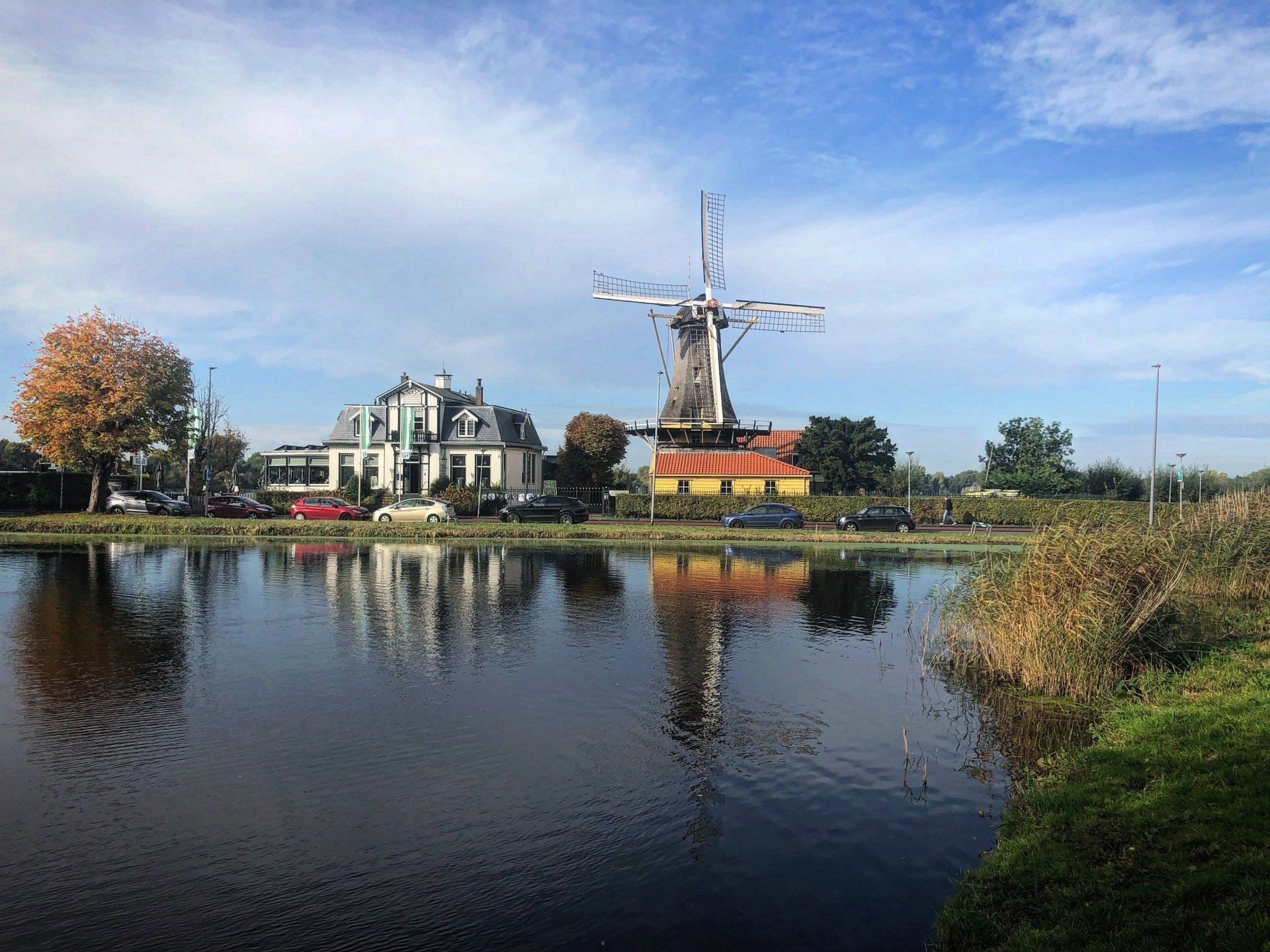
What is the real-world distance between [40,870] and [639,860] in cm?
455

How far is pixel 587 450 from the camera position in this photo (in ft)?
229

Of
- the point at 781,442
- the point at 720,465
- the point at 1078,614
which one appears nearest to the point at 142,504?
the point at 720,465

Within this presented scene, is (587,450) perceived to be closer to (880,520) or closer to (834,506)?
(834,506)

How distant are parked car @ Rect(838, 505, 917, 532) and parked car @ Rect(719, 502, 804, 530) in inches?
113

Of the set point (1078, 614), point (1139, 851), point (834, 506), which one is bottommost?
point (1139, 851)

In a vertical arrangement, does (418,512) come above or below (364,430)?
below

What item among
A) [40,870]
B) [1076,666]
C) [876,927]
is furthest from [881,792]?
[40,870]

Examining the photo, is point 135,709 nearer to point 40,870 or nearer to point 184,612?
point 40,870

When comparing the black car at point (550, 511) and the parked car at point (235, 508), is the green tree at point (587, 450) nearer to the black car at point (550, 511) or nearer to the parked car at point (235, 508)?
the black car at point (550, 511)

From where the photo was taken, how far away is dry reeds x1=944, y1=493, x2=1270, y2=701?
1169cm

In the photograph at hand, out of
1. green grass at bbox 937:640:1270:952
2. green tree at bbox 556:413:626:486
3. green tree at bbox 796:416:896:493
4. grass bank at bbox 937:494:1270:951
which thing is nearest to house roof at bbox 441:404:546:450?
green tree at bbox 556:413:626:486

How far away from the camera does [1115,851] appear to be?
6.41 meters

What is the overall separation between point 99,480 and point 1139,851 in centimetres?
5108

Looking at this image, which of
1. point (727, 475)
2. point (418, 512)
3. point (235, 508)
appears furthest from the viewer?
point (727, 475)
